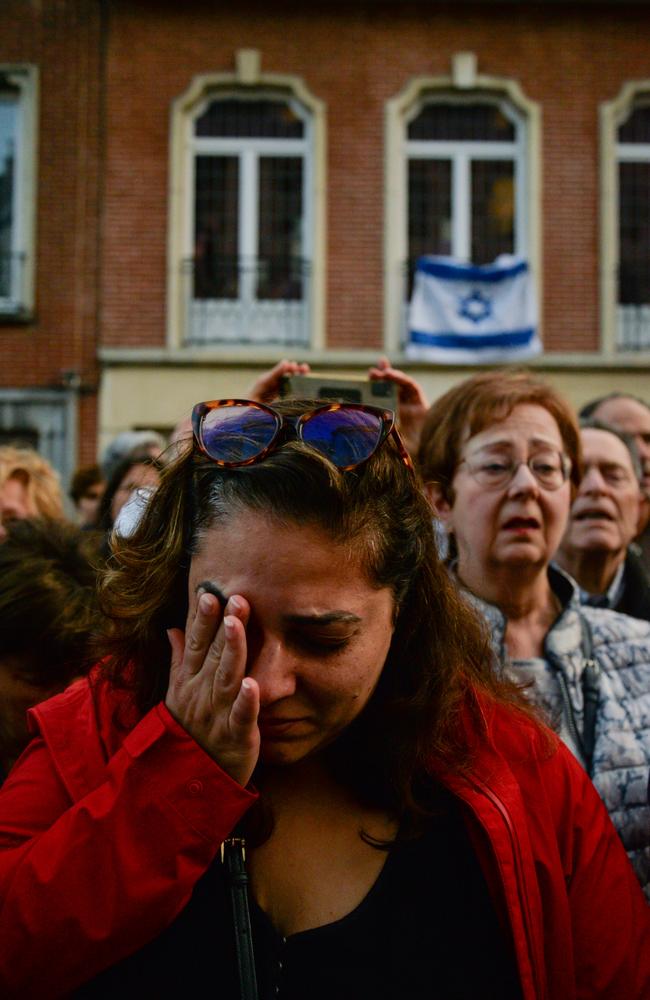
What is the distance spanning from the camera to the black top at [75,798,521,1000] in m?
1.46

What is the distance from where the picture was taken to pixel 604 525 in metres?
3.37

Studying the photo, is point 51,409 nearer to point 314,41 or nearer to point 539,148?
point 314,41

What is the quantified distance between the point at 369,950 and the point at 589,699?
3.08ft

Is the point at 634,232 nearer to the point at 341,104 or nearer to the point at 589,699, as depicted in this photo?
the point at 341,104

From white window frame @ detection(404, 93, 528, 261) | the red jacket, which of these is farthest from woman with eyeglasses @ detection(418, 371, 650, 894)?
white window frame @ detection(404, 93, 528, 261)

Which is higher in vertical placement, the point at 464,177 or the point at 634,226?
the point at 464,177

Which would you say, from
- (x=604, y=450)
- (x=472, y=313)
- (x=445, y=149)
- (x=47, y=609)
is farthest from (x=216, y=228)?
(x=47, y=609)

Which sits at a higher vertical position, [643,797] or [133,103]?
[133,103]

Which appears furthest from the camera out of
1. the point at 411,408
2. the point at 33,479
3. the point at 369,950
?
the point at 33,479

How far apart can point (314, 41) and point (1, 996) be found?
10995 millimetres

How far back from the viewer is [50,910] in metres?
1.37

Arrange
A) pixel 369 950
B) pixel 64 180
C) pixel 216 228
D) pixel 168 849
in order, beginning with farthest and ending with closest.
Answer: pixel 216 228, pixel 64 180, pixel 369 950, pixel 168 849

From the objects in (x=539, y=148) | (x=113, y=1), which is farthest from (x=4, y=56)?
(x=539, y=148)

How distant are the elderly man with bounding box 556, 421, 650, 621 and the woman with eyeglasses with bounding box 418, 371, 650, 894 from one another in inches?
27.5
